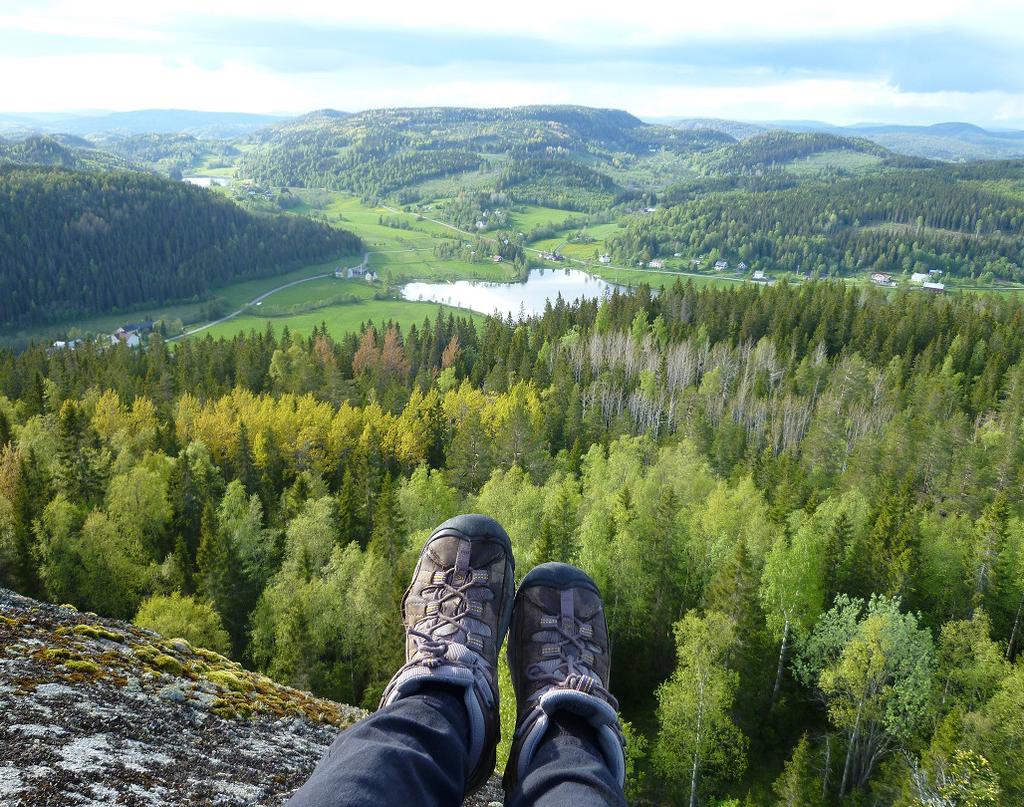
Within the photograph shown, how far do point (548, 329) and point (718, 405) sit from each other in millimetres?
33241

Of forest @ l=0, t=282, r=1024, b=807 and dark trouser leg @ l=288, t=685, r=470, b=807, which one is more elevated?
dark trouser leg @ l=288, t=685, r=470, b=807

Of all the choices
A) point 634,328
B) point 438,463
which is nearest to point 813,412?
point 634,328

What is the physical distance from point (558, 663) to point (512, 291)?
574ft

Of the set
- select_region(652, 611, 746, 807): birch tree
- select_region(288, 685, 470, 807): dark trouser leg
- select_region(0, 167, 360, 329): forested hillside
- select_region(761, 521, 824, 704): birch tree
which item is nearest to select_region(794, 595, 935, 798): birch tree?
select_region(761, 521, 824, 704): birch tree

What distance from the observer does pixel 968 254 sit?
195 meters

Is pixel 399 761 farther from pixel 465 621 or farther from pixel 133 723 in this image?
pixel 133 723

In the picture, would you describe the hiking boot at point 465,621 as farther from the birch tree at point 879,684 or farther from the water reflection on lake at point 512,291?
the water reflection on lake at point 512,291

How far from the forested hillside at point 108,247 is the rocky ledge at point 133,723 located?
170 metres

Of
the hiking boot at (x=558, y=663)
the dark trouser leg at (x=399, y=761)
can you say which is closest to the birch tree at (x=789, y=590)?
the hiking boot at (x=558, y=663)

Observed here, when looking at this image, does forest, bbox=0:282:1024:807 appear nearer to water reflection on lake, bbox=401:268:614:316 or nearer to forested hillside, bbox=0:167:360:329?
water reflection on lake, bbox=401:268:614:316

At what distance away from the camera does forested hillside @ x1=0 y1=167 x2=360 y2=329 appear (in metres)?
153

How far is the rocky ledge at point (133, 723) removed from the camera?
5598 mm

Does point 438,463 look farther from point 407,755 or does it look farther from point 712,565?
point 407,755

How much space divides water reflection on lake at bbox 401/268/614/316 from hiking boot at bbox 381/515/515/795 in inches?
5599
